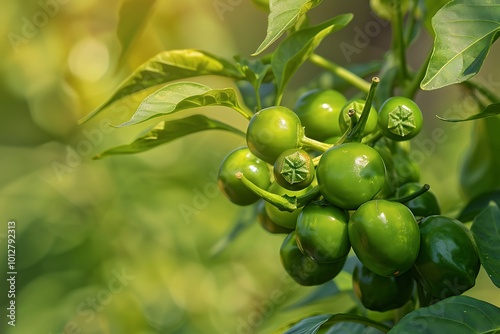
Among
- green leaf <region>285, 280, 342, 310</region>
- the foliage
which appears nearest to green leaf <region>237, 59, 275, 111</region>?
the foliage

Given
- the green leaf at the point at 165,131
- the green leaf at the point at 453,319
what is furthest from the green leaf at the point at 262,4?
the green leaf at the point at 453,319

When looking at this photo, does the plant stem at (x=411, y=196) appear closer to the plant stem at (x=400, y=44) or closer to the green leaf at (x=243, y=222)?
the plant stem at (x=400, y=44)

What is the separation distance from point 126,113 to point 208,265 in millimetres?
273

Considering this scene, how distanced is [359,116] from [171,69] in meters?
0.19

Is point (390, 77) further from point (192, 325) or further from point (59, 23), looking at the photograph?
point (59, 23)

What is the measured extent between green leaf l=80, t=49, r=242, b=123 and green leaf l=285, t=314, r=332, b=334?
24 cm

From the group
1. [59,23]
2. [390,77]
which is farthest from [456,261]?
[59,23]

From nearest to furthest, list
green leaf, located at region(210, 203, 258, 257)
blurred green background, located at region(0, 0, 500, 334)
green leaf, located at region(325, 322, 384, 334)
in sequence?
green leaf, located at region(325, 322, 384, 334), green leaf, located at region(210, 203, 258, 257), blurred green background, located at region(0, 0, 500, 334)

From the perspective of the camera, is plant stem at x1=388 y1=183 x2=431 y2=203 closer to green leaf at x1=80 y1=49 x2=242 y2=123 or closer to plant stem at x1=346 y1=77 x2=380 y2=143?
plant stem at x1=346 y1=77 x2=380 y2=143

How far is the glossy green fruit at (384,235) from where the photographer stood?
Result: 512 millimetres

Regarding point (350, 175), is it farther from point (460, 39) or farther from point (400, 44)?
point (400, 44)

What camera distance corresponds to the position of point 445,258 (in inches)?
21.1

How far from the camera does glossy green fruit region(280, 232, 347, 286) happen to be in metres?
0.57

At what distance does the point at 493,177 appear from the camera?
0.78m
